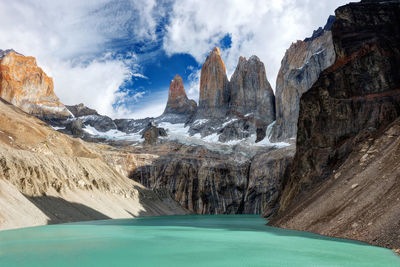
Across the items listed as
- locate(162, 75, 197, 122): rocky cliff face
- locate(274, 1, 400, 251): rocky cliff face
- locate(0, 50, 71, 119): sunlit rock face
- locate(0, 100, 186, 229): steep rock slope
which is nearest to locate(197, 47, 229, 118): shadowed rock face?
locate(162, 75, 197, 122): rocky cliff face

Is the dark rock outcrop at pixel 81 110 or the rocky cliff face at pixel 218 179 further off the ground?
the dark rock outcrop at pixel 81 110

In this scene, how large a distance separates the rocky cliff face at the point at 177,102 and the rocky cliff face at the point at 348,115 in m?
134

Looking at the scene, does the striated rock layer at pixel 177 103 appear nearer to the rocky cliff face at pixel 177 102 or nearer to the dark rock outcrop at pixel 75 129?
the rocky cliff face at pixel 177 102

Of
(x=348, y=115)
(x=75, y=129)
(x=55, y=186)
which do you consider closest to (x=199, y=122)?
(x=75, y=129)

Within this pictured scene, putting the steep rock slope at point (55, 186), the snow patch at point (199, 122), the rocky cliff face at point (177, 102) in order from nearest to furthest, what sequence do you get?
the steep rock slope at point (55, 186) < the snow patch at point (199, 122) < the rocky cliff face at point (177, 102)

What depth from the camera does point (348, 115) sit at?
3438 centimetres

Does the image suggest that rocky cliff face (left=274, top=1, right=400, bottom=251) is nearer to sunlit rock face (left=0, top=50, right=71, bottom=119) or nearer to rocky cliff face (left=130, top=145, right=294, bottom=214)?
rocky cliff face (left=130, top=145, right=294, bottom=214)

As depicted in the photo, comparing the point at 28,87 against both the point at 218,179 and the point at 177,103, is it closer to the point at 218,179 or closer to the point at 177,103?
the point at 177,103

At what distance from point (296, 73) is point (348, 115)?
Result: 3176 inches

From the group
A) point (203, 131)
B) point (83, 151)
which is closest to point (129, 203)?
point (83, 151)

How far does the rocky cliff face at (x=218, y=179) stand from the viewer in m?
86.4

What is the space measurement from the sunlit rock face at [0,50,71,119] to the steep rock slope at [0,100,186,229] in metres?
86.5

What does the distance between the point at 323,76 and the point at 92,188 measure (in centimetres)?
3385

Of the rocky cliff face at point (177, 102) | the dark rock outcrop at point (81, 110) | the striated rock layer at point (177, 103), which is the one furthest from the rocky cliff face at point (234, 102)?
the dark rock outcrop at point (81, 110)
